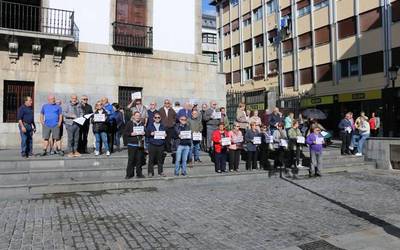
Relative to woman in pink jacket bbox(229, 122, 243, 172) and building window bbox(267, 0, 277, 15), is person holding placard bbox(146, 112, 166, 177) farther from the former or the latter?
building window bbox(267, 0, 277, 15)

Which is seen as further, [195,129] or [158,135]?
[195,129]

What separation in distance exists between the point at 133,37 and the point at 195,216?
1217 centimetres

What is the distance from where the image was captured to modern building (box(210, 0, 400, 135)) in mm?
31484

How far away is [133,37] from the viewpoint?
18547 millimetres

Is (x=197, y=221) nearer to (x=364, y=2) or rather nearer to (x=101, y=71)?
(x=101, y=71)

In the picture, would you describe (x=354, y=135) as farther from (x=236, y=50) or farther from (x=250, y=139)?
(x=236, y=50)

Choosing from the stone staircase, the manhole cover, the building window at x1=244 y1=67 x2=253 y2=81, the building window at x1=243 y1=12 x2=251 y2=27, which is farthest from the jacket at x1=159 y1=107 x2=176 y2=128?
the building window at x1=243 y1=12 x2=251 y2=27

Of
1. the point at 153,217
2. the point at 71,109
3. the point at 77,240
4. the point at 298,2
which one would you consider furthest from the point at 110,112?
the point at 298,2

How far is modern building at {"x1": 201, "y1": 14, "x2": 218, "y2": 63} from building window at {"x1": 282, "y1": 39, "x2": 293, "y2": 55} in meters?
18.3

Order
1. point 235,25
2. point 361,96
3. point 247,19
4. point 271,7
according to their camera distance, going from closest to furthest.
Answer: point 361,96, point 271,7, point 247,19, point 235,25

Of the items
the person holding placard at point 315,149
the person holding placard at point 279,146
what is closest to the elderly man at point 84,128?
the person holding placard at point 279,146

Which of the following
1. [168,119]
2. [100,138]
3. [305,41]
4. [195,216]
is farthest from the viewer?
[305,41]

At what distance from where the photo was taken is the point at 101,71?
57.7 ft

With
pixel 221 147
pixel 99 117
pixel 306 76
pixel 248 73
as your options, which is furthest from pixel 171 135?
pixel 248 73
